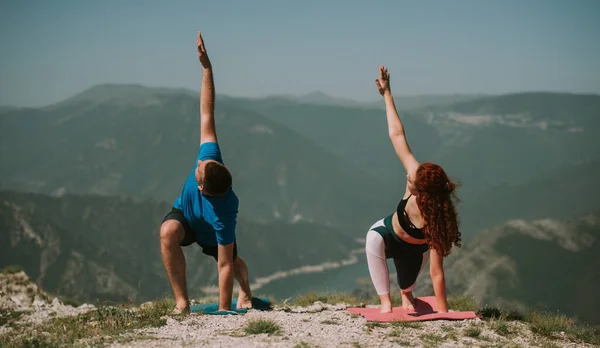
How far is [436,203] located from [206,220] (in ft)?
9.16

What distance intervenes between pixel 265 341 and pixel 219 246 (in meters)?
1.80

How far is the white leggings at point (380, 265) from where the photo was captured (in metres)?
8.25

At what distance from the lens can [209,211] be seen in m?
8.02

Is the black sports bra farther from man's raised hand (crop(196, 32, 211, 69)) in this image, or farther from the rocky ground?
man's raised hand (crop(196, 32, 211, 69))

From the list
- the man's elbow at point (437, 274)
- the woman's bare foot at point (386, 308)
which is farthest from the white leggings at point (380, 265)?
the man's elbow at point (437, 274)

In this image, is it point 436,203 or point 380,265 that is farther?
point 380,265

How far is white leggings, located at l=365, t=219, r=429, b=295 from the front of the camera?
8.25m

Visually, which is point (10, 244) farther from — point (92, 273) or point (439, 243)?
point (439, 243)

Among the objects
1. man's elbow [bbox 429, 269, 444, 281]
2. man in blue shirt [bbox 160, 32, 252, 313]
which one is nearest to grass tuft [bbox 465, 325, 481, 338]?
man's elbow [bbox 429, 269, 444, 281]

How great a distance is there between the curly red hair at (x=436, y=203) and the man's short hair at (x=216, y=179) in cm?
223

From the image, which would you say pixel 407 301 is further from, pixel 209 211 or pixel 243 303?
pixel 209 211

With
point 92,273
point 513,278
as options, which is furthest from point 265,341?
point 92,273

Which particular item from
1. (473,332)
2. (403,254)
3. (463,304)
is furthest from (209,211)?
(463,304)

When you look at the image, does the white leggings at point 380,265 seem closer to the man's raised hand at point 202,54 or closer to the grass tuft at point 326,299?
the grass tuft at point 326,299
